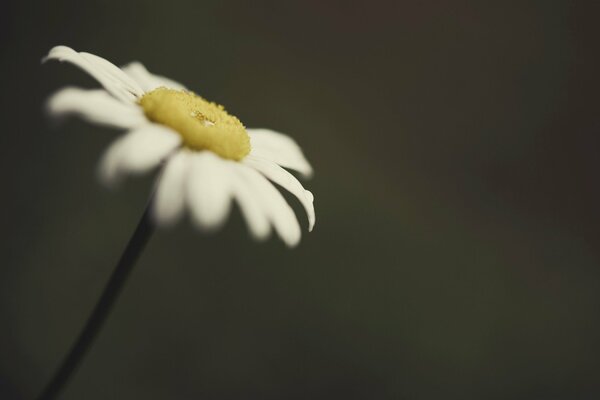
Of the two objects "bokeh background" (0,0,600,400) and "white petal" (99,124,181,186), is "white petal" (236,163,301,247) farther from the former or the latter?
"bokeh background" (0,0,600,400)

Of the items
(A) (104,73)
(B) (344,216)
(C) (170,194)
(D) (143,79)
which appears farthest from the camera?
(B) (344,216)

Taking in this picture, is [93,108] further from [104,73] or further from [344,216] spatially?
[344,216]

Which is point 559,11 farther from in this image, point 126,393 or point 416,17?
point 126,393

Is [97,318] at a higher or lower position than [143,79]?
lower

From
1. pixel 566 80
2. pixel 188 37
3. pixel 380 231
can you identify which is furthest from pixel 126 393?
pixel 566 80

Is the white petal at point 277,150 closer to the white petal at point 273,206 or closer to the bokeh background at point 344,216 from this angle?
the white petal at point 273,206

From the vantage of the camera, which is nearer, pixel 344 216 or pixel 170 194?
pixel 170 194

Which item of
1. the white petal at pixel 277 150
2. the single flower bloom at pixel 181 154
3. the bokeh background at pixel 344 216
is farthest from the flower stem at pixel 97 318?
the bokeh background at pixel 344 216

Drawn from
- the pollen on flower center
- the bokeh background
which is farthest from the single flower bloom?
the bokeh background

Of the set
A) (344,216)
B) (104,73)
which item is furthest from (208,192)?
(344,216)
